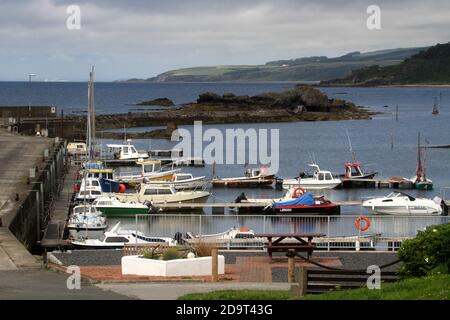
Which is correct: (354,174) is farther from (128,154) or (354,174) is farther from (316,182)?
(128,154)

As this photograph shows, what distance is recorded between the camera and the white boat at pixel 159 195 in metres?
58.2

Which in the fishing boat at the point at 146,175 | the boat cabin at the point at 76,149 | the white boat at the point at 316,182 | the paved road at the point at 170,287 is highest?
the paved road at the point at 170,287

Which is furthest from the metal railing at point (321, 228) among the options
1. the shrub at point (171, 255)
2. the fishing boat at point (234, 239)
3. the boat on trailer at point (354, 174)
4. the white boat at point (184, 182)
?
the boat on trailer at point (354, 174)

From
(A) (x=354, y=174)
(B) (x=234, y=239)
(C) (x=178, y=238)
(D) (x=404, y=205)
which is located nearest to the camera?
(B) (x=234, y=239)

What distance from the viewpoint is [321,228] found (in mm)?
41781

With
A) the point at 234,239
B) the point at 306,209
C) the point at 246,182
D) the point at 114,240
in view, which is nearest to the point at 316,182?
the point at 246,182

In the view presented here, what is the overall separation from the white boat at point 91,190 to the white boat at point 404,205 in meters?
15.3

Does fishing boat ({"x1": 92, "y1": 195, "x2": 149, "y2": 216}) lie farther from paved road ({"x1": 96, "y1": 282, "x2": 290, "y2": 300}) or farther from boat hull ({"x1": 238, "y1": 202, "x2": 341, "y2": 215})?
paved road ({"x1": 96, "y1": 282, "x2": 290, "y2": 300})

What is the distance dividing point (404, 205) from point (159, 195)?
1404cm

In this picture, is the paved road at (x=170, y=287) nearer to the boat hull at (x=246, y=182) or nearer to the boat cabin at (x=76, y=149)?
the boat hull at (x=246, y=182)

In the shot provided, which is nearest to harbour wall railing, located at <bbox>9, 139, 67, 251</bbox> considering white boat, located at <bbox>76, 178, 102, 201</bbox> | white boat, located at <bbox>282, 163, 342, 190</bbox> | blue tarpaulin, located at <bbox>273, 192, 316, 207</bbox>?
white boat, located at <bbox>76, 178, 102, 201</bbox>

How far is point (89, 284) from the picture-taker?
22453 mm
